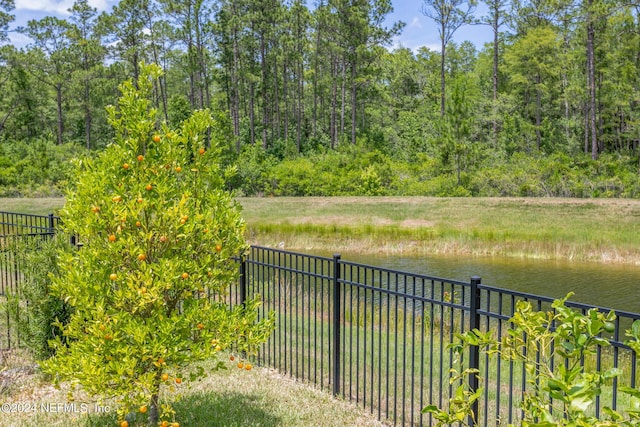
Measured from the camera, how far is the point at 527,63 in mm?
46906

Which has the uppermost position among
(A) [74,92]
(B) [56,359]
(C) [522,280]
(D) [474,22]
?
(D) [474,22]

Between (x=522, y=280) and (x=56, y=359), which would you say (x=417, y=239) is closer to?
(x=522, y=280)

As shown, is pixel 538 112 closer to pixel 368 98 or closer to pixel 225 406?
pixel 368 98

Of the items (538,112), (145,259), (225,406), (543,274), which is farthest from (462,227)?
(538,112)

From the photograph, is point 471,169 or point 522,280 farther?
point 471,169

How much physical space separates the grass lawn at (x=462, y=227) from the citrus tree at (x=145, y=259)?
17016 millimetres

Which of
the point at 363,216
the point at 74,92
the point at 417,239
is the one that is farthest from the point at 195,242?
the point at 74,92

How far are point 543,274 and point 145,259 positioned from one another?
15.4m

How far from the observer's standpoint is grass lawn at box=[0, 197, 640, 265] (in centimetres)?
2009

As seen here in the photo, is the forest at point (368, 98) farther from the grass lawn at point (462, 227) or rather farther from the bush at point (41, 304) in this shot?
the bush at point (41, 304)

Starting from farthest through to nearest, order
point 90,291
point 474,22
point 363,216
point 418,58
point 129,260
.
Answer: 1. point 418,58
2. point 474,22
3. point 363,216
4. point 129,260
5. point 90,291

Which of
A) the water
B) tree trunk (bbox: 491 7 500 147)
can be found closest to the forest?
tree trunk (bbox: 491 7 500 147)

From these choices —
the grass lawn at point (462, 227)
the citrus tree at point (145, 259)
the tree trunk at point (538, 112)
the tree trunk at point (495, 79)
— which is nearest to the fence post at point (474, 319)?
the citrus tree at point (145, 259)

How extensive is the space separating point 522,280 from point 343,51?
35.4 meters
